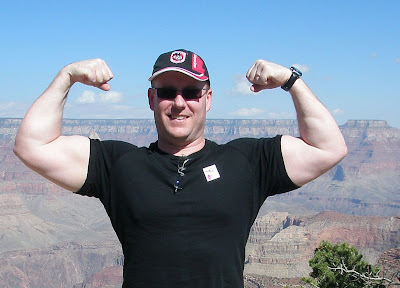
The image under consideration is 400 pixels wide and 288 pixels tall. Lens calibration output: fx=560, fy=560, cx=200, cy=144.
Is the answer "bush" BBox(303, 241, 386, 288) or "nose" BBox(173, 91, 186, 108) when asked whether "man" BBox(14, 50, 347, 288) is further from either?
"bush" BBox(303, 241, 386, 288)

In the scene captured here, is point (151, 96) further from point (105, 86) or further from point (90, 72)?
point (90, 72)

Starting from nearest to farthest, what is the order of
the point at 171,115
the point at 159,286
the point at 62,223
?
1. the point at 159,286
2. the point at 171,115
3. the point at 62,223

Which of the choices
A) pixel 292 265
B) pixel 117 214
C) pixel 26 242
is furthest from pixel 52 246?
pixel 117 214

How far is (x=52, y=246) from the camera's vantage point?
15200 centimetres

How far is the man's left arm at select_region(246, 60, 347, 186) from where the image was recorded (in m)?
3.69

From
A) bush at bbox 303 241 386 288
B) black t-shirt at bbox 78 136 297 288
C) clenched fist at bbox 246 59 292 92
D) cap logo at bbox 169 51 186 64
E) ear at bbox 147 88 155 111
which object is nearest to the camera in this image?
black t-shirt at bbox 78 136 297 288

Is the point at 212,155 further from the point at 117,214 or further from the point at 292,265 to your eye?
the point at 292,265

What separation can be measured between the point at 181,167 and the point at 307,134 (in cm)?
87

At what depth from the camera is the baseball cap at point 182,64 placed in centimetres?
351

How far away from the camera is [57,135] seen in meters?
3.67

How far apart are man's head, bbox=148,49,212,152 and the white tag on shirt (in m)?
0.23

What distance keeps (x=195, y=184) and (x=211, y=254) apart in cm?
45

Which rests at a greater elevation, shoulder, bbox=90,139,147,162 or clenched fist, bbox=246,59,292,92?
clenched fist, bbox=246,59,292,92

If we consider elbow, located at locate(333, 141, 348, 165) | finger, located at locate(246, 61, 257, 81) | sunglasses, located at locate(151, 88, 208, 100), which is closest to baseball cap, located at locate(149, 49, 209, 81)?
sunglasses, located at locate(151, 88, 208, 100)
